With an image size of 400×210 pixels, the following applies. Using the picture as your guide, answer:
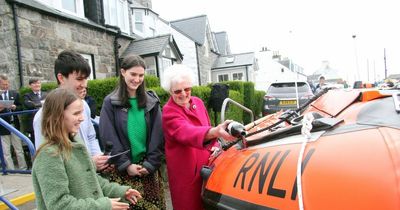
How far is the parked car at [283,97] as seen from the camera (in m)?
9.87

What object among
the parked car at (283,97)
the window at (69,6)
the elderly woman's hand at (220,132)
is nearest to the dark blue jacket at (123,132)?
the elderly woman's hand at (220,132)

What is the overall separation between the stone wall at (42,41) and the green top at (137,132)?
5.84 metres

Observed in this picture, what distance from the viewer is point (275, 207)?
58.2 inches

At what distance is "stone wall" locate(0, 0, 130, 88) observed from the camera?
23.0 ft

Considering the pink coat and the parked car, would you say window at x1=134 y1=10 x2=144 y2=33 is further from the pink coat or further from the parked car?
the pink coat

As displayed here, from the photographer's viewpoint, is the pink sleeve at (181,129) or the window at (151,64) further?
the window at (151,64)

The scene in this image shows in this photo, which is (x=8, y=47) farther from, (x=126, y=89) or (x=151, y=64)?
(x=151, y=64)

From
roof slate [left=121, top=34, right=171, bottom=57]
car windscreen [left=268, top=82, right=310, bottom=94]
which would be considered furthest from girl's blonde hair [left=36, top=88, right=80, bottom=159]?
roof slate [left=121, top=34, right=171, bottom=57]

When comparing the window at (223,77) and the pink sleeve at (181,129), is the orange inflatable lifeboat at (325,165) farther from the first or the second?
the window at (223,77)

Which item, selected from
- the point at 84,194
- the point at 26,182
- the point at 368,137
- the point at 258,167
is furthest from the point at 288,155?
the point at 26,182

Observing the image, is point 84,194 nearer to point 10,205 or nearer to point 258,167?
point 258,167

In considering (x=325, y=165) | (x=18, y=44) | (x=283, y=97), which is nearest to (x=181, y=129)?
(x=325, y=165)

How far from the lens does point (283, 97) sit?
10.0m

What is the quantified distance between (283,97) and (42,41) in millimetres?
6532
